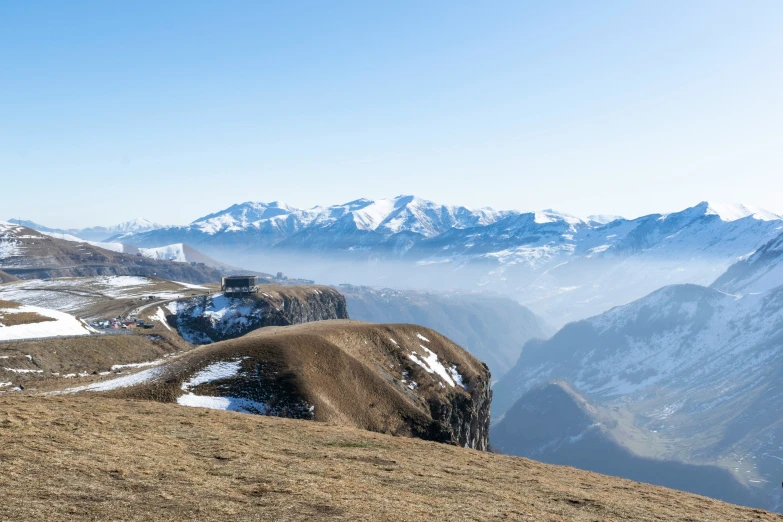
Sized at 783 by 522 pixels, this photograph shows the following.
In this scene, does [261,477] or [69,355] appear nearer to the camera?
[261,477]

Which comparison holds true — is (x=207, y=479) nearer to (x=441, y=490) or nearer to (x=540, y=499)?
(x=441, y=490)

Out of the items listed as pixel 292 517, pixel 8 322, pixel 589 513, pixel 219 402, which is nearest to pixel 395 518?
pixel 292 517

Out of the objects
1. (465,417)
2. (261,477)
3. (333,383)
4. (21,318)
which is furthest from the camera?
(21,318)

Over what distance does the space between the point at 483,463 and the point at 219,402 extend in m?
34.8

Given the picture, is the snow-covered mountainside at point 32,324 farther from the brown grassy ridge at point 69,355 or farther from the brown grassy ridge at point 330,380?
the brown grassy ridge at point 330,380

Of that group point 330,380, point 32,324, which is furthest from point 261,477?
point 32,324

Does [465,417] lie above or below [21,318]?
below

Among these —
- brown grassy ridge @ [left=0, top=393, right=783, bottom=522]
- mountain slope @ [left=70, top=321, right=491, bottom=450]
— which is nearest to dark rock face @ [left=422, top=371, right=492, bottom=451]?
mountain slope @ [left=70, top=321, right=491, bottom=450]

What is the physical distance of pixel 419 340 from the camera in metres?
112

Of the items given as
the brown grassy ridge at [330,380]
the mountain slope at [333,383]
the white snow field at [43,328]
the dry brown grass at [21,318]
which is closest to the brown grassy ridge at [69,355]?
the white snow field at [43,328]

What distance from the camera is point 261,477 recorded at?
108 ft

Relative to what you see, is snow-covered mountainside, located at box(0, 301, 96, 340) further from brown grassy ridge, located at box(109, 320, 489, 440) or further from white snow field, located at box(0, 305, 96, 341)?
brown grassy ridge, located at box(109, 320, 489, 440)

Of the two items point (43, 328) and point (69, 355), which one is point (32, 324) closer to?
point (43, 328)

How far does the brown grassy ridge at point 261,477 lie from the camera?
2700 cm
